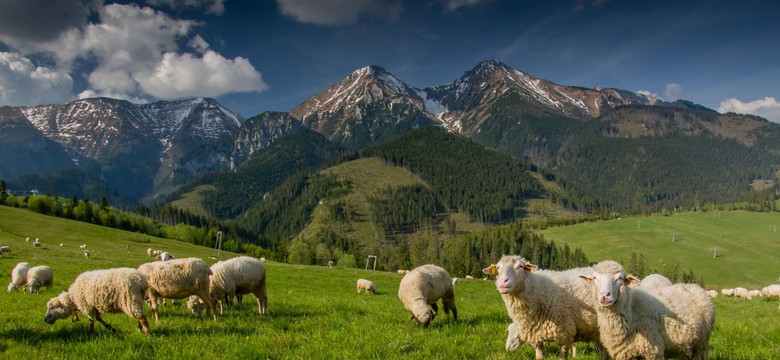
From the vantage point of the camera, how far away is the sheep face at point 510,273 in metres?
10.1

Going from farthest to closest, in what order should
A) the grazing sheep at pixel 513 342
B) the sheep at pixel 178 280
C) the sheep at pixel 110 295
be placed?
1. the sheep at pixel 178 280
2. the sheep at pixel 110 295
3. the grazing sheep at pixel 513 342

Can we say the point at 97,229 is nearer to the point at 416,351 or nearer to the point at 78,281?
the point at 78,281

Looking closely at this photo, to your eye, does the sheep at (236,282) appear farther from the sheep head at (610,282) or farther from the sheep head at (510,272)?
the sheep head at (610,282)

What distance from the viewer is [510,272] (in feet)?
33.6

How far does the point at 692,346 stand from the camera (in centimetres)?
918

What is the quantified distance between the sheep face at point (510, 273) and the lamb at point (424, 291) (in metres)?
4.11

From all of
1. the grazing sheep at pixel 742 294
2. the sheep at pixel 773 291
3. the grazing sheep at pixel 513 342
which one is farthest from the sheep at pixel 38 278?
the grazing sheep at pixel 742 294

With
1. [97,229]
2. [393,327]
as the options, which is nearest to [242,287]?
[393,327]

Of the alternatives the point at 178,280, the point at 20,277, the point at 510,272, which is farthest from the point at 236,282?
the point at 20,277

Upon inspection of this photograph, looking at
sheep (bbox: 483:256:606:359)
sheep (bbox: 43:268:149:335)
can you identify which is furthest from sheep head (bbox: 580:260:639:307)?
sheep (bbox: 43:268:149:335)

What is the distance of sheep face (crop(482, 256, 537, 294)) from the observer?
10.1 metres

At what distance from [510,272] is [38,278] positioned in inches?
1185

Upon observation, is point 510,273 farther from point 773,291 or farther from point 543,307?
point 773,291

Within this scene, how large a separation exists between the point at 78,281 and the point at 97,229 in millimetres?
90992
